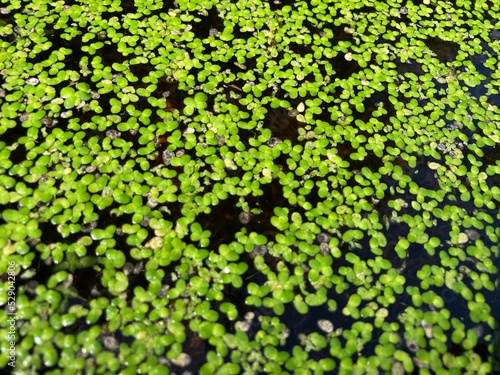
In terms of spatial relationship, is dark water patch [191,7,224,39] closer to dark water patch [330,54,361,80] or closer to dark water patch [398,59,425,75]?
dark water patch [330,54,361,80]

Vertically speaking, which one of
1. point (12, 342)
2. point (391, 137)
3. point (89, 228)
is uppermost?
point (391, 137)

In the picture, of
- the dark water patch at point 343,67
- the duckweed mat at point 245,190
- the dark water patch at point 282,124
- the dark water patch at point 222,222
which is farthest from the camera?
the dark water patch at point 343,67

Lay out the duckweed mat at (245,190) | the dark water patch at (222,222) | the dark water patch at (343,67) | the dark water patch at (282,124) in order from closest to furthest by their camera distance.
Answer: the duckweed mat at (245,190)
the dark water patch at (222,222)
the dark water patch at (282,124)
the dark water patch at (343,67)

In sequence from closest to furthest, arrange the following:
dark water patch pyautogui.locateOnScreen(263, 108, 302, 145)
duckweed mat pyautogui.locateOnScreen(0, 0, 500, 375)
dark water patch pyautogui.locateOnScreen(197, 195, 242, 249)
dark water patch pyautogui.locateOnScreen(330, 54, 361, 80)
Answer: duckweed mat pyautogui.locateOnScreen(0, 0, 500, 375) < dark water patch pyautogui.locateOnScreen(197, 195, 242, 249) < dark water patch pyautogui.locateOnScreen(263, 108, 302, 145) < dark water patch pyautogui.locateOnScreen(330, 54, 361, 80)

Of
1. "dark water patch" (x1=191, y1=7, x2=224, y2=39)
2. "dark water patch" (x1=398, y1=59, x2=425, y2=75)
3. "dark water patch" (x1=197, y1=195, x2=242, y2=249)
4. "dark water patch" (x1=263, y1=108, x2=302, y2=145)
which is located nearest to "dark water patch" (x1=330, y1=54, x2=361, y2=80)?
"dark water patch" (x1=398, y1=59, x2=425, y2=75)

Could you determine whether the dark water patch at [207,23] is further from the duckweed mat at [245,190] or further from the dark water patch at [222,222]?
the dark water patch at [222,222]

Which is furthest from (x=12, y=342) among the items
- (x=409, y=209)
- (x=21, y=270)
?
(x=409, y=209)

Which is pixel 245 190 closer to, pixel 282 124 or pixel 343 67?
pixel 282 124

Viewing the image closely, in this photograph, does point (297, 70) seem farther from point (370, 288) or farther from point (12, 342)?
point (12, 342)

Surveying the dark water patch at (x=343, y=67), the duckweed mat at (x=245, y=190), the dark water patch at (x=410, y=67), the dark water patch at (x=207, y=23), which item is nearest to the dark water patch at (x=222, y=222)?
the duckweed mat at (x=245, y=190)
